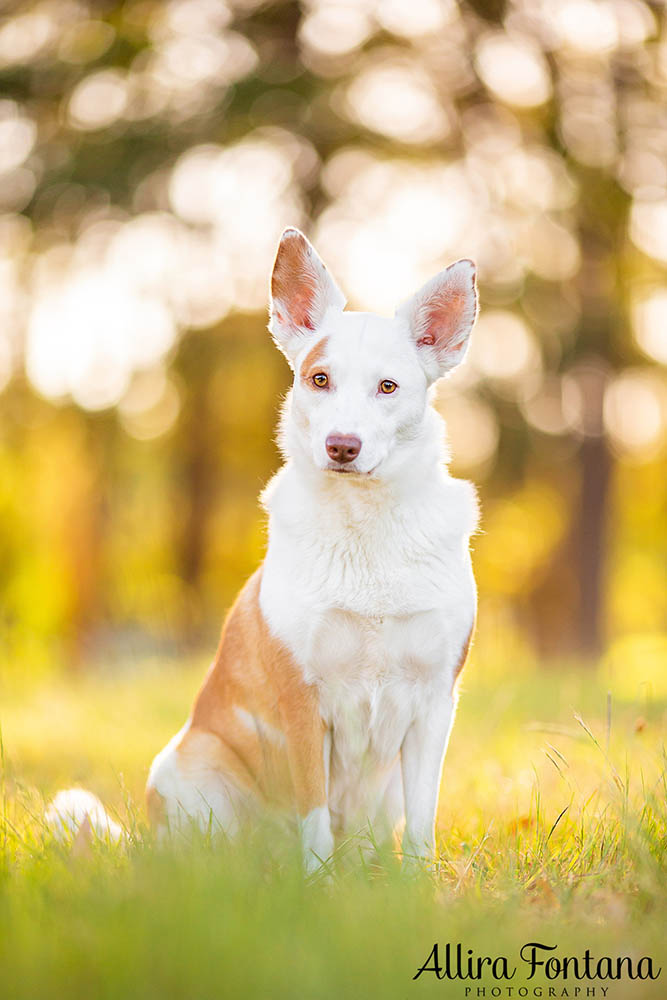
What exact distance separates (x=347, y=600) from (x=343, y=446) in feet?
1.63

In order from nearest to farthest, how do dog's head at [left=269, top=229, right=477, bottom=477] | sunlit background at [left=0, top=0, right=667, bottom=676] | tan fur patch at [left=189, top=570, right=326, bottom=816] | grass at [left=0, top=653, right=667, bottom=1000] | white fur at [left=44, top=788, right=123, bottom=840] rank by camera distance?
1. grass at [left=0, top=653, right=667, bottom=1000]
2. white fur at [left=44, top=788, right=123, bottom=840]
3. dog's head at [left=269, top=229, right=477, bottom=477]
4. tan fur patch at [left=189, top=570, right=326, bottom=816]
5. sunlit background at [left=0, top=0, right=667, bottom=676]

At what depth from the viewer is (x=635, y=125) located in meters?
8.80

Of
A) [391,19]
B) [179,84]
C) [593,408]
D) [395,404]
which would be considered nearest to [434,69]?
[391,19]

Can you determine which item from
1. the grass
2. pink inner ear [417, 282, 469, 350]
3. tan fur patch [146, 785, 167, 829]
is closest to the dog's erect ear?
pink inner ear [417, 282, 469, 350]

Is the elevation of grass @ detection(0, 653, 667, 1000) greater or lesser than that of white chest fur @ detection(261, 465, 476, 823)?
lesser

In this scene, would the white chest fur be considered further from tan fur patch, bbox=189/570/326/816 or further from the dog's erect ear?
the dog's erect ear

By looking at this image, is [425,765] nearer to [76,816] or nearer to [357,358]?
[76,816]

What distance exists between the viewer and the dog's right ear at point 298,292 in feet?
10.9

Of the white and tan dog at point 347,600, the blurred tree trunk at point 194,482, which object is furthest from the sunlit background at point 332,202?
the white and tan dog at point 347,600

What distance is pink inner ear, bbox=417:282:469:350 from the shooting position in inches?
130

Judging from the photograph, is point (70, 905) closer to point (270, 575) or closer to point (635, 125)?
point (270, 575)

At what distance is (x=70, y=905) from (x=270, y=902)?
0.46 metres

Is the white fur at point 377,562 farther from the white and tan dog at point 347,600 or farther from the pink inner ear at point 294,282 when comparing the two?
the pink inner ear at point 294,282

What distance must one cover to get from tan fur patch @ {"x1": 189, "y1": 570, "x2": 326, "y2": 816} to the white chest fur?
0.07 metres
